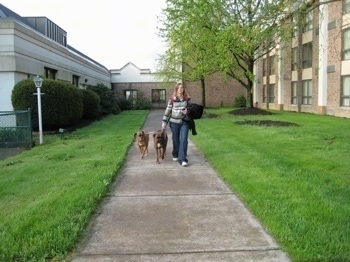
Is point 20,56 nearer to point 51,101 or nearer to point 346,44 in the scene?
point 51,101

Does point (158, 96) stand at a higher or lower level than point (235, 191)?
higher

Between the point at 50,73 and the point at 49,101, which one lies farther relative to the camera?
the point at 50,73

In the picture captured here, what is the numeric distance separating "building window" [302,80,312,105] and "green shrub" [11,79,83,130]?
1764 cm

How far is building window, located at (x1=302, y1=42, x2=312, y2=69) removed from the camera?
28769 mm

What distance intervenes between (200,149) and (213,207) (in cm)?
537

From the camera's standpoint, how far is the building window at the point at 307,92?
28672 millimetres

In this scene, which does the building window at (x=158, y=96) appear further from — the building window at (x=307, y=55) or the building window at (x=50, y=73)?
the building window at (x=50, y=73)

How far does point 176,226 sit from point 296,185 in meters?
2.54

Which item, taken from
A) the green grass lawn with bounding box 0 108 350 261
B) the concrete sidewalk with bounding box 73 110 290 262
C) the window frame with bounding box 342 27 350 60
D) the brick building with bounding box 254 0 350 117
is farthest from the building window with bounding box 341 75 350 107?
the concrete sidewalk with bounding box 73 110 290 262

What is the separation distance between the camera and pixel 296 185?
20.7 ft

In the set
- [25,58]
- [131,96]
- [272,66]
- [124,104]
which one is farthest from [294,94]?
[25,58]

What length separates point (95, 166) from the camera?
852cm

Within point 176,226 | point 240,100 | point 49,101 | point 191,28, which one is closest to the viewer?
point 176,226

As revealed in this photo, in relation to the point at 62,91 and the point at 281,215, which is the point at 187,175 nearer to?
the point at 281,215
